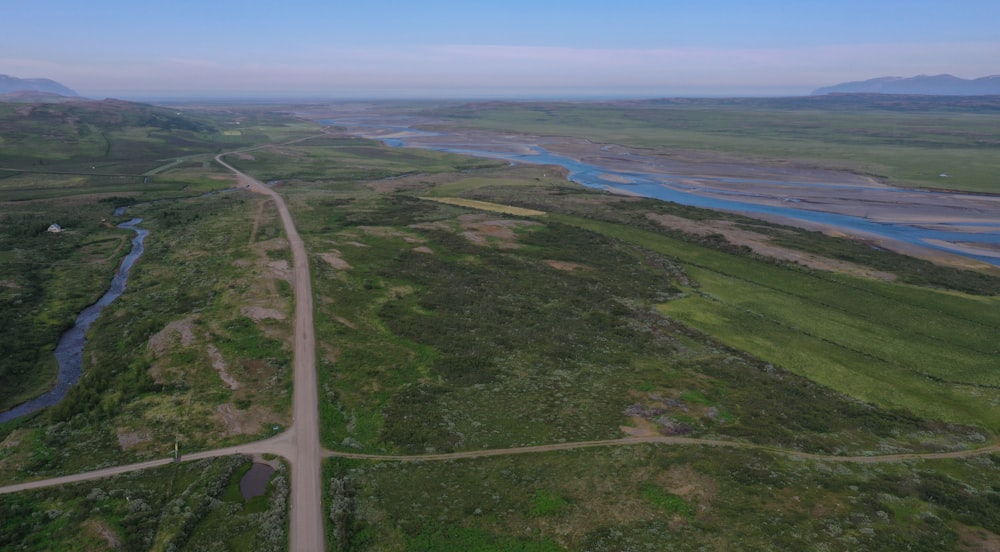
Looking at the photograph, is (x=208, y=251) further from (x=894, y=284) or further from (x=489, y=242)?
(x=894, y=284)

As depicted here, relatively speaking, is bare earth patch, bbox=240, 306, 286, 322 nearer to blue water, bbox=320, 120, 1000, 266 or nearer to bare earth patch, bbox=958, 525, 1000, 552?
bare earth patch, bbox=958, 525, 1000, 552

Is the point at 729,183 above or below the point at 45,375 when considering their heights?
above

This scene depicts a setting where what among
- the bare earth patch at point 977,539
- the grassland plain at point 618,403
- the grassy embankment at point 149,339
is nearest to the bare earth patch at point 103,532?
the grassy embankment at point 149,339

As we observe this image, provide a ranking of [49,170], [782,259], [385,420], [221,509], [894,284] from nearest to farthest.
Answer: [221,509] → [385,420] → [894,284] → [782,259] → [49,170]

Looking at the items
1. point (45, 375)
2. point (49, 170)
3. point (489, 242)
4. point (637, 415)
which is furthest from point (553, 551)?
point (49, 170)

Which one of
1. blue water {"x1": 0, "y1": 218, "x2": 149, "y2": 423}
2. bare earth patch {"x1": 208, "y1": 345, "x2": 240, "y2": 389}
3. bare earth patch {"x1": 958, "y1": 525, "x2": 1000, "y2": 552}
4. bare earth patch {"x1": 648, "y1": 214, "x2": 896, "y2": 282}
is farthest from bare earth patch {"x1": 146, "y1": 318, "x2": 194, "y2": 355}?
bare earth patch {"x1": 648, "y1": 214, "x2": 896, "y2": 282}

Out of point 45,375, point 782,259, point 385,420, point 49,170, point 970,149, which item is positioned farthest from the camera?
point 970,149

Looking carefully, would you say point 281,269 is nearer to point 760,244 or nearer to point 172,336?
point 172,336

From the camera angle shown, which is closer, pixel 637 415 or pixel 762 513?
pixel 762 513
